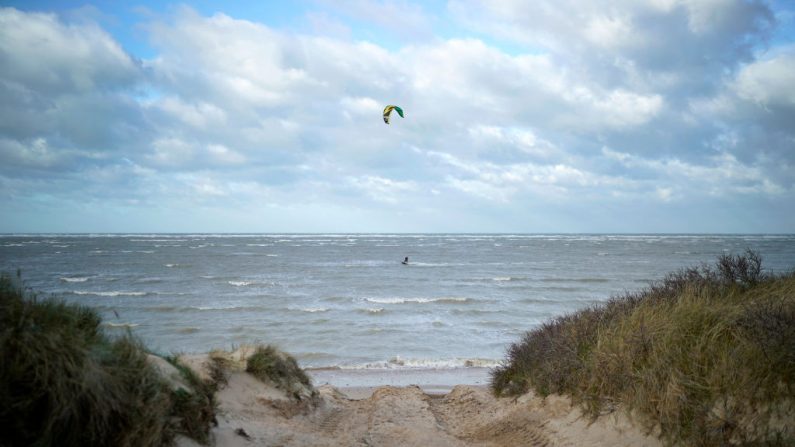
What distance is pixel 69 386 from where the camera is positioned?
11.5ft

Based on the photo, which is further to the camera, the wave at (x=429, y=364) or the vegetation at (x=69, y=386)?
the wave at (x=429, y=364)

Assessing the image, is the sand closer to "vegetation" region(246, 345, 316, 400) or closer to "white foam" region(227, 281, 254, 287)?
"vegetation" region(246, 345, 316, 400)

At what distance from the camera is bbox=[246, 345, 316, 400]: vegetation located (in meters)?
7.33

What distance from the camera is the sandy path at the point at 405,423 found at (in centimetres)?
554

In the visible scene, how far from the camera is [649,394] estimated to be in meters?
5.25

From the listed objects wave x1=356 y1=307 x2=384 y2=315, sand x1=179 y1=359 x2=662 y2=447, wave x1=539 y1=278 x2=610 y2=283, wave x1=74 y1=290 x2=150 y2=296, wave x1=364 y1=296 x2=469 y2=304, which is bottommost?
wave x1=356 y1=307 x2=384 y2=315

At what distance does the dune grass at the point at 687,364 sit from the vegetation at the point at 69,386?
4918 mm

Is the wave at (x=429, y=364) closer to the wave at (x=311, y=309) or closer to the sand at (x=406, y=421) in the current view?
the sand at (x=406, y=421)

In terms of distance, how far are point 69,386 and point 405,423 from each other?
194 inches

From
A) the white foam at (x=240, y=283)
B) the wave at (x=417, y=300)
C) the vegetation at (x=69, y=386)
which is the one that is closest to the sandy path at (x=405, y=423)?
the vegetation at (x=69, y=386)

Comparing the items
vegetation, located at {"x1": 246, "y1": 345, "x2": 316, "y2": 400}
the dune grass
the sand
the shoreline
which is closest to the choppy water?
the shoreline

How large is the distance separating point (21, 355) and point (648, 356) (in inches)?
253

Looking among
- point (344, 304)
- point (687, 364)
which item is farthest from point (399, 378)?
point (344, 304)

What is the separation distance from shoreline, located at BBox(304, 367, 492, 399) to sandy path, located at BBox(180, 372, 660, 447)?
6.50 ft
